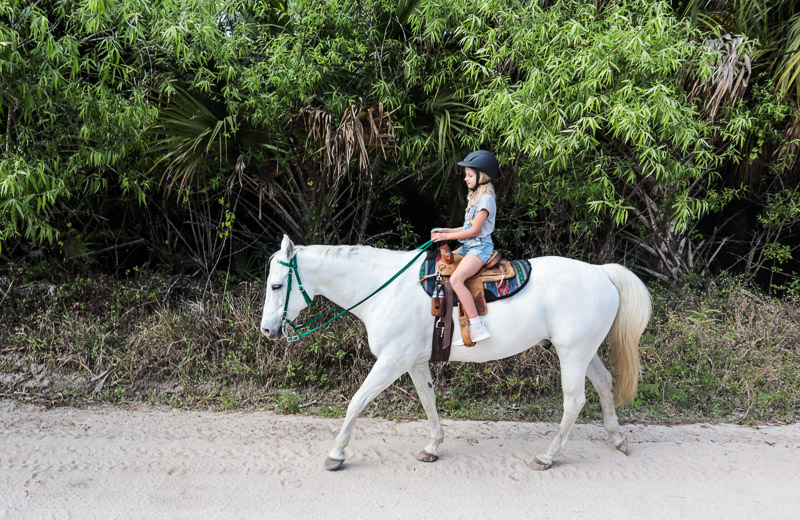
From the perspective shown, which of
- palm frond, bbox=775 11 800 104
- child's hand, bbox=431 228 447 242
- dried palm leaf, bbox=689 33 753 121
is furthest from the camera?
palm frond, bbox=775 11 800 104

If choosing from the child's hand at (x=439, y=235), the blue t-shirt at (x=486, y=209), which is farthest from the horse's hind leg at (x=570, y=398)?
the child's hand at (x=439, y=235)

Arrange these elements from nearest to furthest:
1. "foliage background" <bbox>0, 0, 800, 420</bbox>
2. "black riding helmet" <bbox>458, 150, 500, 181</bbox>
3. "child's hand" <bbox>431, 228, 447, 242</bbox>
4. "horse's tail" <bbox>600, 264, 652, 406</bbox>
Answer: "child's hand" <bbox>431, 228, 447, 242</bbox>
"black riding helmet" <bbox>458, 150, 500, 181</bbox>
"horse's tail" <bbox>600, 264, 652, 406</bbox>
"foliage background" <bbox>0, 0, 800, 420</bbox>

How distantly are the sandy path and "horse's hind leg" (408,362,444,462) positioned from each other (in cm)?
10

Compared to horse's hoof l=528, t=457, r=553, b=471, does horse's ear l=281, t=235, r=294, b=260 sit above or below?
above

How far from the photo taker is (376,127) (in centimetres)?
487

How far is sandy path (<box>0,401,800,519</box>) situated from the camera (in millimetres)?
2979

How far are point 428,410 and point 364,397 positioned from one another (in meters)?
0.58

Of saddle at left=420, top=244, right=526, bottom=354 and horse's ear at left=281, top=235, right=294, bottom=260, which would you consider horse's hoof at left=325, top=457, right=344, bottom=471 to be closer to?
saddle at left=420, top=244, right=526, bottom=354

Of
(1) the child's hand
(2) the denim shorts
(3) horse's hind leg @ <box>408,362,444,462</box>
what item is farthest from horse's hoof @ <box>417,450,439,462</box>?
(1) the child's hand

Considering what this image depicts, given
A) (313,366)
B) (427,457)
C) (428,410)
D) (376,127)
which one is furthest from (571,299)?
(313,366)

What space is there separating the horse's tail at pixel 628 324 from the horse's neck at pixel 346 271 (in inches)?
66.3

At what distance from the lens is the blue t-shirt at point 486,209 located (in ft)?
11.3

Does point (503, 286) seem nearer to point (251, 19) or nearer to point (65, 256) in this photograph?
point (251, 19)

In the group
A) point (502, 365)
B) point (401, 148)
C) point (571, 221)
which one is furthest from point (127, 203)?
point (571, 221)
